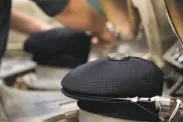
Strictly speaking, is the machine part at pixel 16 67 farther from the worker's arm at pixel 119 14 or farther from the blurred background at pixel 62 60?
the worker's arm at pixel 119 14

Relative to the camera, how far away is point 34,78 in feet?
3.90

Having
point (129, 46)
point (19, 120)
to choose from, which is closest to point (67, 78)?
point (19, 120)

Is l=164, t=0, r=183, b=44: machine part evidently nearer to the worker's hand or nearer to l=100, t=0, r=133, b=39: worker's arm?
l=100, t=0, r=133, b=39: worker's arm

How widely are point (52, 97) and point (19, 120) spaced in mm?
182

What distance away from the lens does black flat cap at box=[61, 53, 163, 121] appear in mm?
621

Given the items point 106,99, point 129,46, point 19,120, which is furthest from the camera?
point 129,46

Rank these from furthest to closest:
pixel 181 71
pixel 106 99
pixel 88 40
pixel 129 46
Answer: pixel 88 40
pixel 129 46
pixel 181 71
pixel 106 99

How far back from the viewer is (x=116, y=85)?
0.62m

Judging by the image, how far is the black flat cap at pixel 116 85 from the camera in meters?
0.62

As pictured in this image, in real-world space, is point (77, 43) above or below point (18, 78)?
above

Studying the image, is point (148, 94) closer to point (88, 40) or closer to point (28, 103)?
point (28, 103)

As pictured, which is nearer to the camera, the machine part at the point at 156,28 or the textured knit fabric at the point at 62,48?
the machine part at the point at 156,28

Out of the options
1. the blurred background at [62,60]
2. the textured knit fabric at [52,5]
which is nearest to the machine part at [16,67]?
the blurred background at [62,60]

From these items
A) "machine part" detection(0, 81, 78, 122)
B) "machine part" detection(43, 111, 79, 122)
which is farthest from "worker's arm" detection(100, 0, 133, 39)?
"machine part" detection(43, 111, 79, 122)
